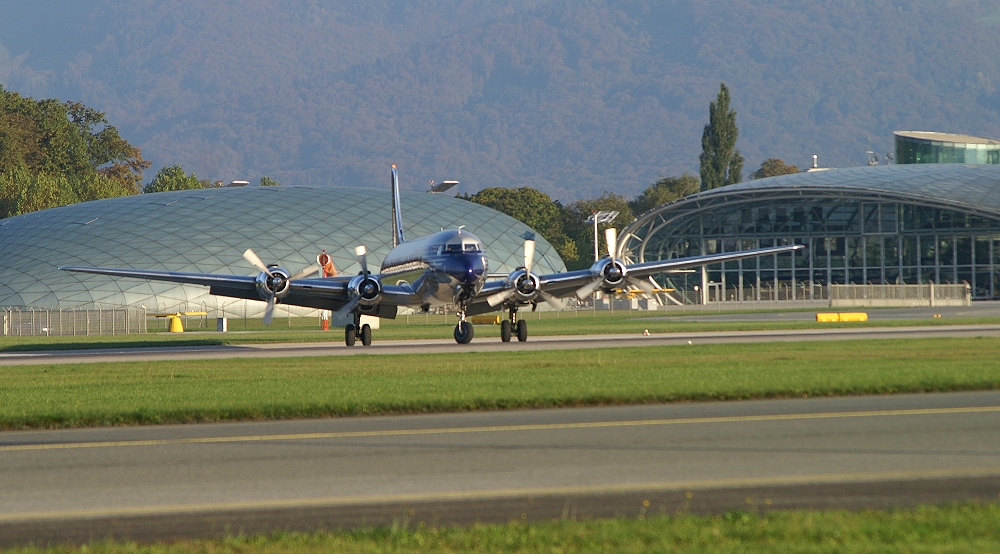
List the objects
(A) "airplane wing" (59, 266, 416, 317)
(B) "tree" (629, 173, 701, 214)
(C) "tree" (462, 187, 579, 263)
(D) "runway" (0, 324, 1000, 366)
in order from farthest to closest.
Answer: (B) "tree" (629, 173, 701, 214)
(C) "tree" (462, 187, 579, 263)
(A) "airplane wing" (59, 266, 416, 317)
(D) "runway" (0, 324, 1000, 366)

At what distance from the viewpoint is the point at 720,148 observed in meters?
148

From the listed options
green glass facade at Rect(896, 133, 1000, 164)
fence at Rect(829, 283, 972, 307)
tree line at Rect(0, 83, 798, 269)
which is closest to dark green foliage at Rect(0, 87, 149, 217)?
tree line at Rect(0, 83, 798, 269)

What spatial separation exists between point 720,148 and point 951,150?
119ft

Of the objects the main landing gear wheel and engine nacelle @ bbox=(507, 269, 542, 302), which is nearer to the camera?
engine nacelle @ bbox=(507, 269, 542, 302)

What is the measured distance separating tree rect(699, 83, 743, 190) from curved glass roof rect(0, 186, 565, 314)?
34.9m

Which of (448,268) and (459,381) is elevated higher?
(448,268)

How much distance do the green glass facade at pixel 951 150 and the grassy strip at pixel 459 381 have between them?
13484 cm

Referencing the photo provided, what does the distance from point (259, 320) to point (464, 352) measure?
209ft

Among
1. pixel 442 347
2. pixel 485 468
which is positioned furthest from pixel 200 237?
pixel 485 468

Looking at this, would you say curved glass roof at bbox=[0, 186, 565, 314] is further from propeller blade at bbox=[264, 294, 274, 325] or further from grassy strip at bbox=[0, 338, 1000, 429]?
grassy strip at bbox=[0, 338, 1000, 429]

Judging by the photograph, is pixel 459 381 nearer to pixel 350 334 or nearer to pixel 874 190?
pixel 350 334

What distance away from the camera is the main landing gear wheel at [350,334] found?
41812mm

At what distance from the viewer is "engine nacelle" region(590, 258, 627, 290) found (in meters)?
41.6

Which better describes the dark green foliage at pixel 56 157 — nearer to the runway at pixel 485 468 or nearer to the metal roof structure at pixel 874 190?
the metal roof structure at pixel 874 190
